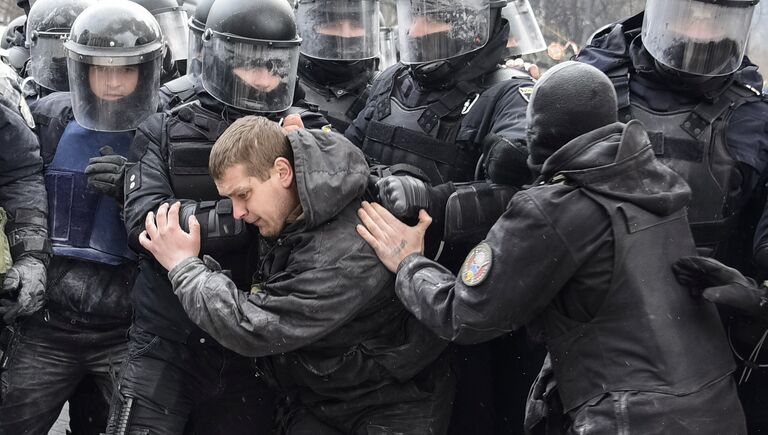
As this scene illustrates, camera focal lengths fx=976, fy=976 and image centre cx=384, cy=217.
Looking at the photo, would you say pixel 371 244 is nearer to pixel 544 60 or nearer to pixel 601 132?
pixel 601 132

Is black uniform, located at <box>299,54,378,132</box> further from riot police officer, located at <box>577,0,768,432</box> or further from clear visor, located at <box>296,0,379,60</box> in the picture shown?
riot police officer, located at <box>577,0,768,432</box>


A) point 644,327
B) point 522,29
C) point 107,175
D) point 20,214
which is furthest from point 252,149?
point 522,29

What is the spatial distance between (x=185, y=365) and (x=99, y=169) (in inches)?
33.9

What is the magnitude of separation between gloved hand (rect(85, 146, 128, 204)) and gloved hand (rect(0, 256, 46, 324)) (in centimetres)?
42

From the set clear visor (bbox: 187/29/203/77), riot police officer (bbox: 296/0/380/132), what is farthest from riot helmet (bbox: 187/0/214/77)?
riot police officer (bbox: 296/0/380/132)

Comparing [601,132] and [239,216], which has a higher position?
[601,132]

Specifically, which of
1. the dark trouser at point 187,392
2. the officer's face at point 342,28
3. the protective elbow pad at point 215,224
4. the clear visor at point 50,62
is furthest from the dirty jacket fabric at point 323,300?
the clear visor at point 50,62

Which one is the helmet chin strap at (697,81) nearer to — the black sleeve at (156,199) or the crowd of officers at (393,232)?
the crowd of officers at (393,232)

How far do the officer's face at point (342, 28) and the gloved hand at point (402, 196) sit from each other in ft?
6.13

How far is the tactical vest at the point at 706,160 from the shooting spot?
3.58 meters

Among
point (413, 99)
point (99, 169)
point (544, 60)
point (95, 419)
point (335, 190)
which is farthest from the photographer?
point (544, 60)

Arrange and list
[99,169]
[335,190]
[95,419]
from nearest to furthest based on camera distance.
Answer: [335,190] → [99,169] → [95,419]

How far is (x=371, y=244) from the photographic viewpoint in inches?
126

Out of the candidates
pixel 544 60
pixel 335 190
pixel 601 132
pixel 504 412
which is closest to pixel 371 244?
pixel 335 190
